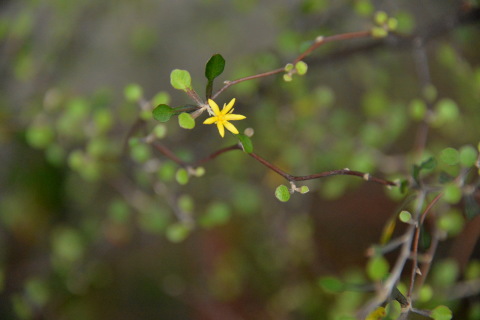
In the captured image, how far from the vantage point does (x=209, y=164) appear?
3.90ft

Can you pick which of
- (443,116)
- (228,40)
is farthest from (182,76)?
(228,40)

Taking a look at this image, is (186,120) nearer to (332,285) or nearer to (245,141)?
(245,141)

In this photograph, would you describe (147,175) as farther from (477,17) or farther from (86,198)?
(477,17)

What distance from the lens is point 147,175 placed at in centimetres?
77

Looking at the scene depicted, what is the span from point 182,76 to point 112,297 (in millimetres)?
903

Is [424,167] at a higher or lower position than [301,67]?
lower

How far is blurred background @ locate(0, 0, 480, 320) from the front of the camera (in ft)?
2.83

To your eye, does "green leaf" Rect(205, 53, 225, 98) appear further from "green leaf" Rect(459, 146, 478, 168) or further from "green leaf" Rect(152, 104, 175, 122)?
"green leaf" Rect(459, 146, 478, 168)

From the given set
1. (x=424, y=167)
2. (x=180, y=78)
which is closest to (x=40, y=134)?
(x=180, y=78)

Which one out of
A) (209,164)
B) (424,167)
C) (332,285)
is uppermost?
(424,167)

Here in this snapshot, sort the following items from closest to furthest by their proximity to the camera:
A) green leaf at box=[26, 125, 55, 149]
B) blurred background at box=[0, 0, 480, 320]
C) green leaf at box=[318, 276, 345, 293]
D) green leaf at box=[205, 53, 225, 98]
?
green leaf at box=[205, 53, 225, 98] → green leaf at box=[318, 276, 345, 293] → green leaf at box=[26, 125, 55, 149] → blurred background at box=[0, 0, 480, 320]

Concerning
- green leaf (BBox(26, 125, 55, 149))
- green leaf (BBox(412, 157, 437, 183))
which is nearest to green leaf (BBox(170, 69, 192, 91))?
green leaf (BBox(412, 157, 437, 183))

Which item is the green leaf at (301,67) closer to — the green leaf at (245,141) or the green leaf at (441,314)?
the green leaf at (245,141)

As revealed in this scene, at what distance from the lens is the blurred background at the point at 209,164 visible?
0.86 m
